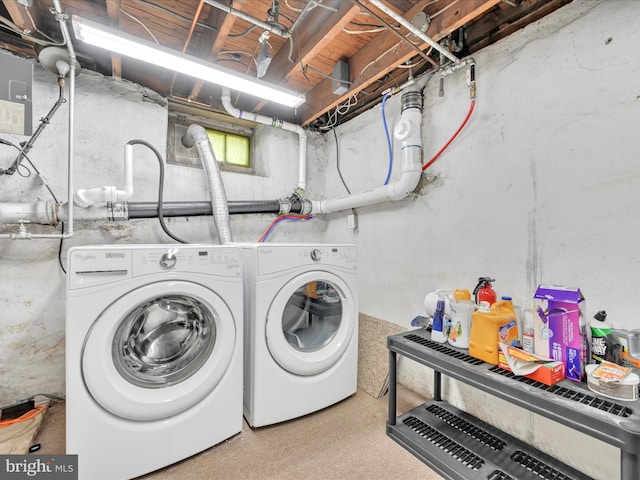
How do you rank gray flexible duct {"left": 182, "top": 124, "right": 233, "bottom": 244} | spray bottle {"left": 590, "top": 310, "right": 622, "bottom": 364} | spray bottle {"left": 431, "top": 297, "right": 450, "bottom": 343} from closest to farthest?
spray bottle {"left": 590, "top": 310, "right": 622, "bottom": 364}, spray bottle {"left": 431, "top": 297, "right": 450, "bottom": 343}, gray flexible duct {"left": 182, "top": 124, "right": 233, "bottom": 244}

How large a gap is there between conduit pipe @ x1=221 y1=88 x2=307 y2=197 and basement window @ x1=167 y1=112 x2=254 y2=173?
13.6 inches

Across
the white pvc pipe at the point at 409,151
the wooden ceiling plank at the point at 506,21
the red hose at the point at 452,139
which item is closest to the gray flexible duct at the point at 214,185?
the white pvc pipe at the point at 409,151

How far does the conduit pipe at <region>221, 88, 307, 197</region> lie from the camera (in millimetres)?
2311

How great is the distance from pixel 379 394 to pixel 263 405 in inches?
32.0

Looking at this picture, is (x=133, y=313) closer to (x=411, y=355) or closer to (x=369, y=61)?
(x=411, y=355)

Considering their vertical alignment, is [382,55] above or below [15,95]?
above

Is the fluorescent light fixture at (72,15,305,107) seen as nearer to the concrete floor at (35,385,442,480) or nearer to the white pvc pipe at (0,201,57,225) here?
the white pvc pipe at (0,201,57,225)

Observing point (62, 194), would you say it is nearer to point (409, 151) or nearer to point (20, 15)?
point (20, 15)

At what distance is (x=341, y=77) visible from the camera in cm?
204

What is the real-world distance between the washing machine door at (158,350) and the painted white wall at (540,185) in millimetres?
1324

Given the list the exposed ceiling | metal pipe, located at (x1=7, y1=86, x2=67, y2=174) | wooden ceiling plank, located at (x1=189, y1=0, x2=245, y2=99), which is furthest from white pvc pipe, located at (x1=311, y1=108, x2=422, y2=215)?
metal pipe, located at (x1=7, y1=86, x2=67, y2=174)

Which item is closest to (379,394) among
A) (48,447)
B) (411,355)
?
(411,355)

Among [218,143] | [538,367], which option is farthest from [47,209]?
[538,367]

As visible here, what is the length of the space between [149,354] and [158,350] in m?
0.04
